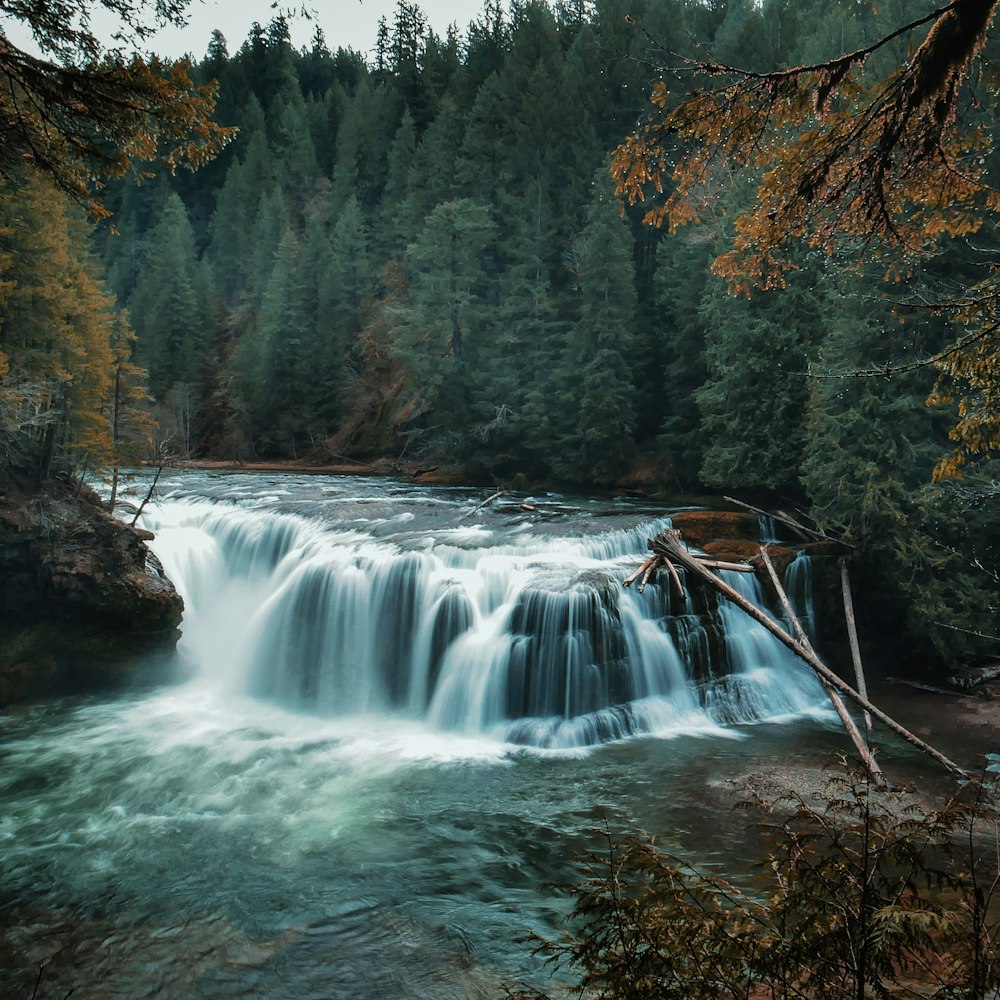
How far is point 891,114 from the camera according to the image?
458cm

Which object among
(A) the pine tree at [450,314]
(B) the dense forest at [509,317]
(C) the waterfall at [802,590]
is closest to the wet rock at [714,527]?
(C) the waterfall at [802,590]

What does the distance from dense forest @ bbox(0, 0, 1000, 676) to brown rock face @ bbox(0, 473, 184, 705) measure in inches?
76.8

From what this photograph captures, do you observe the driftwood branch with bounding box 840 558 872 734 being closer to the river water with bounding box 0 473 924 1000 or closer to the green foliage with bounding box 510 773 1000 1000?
the river water with bounding box 0 473 924 1000

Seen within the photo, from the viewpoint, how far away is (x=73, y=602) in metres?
13.5

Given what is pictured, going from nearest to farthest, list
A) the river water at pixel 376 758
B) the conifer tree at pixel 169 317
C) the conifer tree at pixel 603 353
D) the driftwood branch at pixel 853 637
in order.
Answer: the river water at pixel 376 758 < the driftwood branch at pixel 853 637 < the conifer tree at pixel 603 353 < the conifer tree at pixel 169 317

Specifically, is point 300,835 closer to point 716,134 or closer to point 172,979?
point 172,979

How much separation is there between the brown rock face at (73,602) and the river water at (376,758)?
0.82m

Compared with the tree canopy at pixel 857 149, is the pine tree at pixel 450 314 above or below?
above

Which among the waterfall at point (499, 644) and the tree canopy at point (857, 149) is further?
the waterfall at point (499, 644)

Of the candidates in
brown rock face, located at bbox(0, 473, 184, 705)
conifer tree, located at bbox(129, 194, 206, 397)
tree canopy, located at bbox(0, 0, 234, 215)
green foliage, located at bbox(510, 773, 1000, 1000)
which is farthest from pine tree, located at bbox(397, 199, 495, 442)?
green foliage, located at bbox(510, 773, 1000, 1000)

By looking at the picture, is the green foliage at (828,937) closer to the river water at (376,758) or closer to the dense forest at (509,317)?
the river water at (376,758)

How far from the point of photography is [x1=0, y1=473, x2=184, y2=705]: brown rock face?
13188 millimetres

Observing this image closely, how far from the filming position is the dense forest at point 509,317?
14258mm

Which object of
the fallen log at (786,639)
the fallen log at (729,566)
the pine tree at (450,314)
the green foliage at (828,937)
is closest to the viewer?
the green foliage at (828,937)
